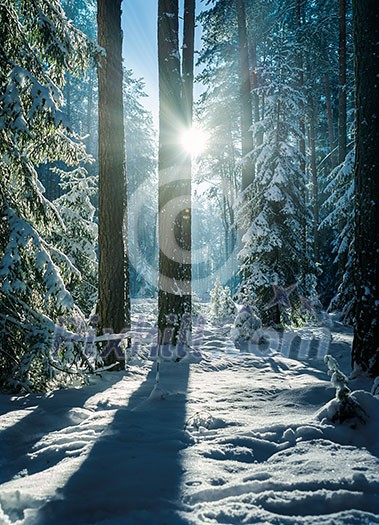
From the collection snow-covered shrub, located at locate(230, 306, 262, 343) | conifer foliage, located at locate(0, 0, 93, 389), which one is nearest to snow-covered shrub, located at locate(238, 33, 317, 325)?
snow-covered shrub, located at locate(230, 306, 262, 343)

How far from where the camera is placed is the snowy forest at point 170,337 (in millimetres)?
1996

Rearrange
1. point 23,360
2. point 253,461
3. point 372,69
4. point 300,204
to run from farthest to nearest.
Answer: point 300,204, point 372,69, point 23,360, point 253,461

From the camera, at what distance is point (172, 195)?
7684mm

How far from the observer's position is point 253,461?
7.81ft

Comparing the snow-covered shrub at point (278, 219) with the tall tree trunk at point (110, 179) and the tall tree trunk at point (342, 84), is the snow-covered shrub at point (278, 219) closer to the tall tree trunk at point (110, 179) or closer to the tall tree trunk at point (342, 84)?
the tall tree trunk at point (342, 84)

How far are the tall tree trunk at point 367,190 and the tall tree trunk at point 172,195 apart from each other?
3806mm

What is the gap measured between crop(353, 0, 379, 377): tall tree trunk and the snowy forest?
0.06 feet

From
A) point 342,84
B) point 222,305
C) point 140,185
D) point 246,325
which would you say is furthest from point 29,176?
point 140,185

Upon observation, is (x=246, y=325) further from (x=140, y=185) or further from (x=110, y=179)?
(x=140, y=185)

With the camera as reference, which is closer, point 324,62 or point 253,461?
point 253,461

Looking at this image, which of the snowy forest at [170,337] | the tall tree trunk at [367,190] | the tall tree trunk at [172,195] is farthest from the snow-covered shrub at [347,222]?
the tall tree trunk at [367,190]

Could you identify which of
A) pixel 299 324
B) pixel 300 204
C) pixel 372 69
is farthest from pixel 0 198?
pixel 299 324

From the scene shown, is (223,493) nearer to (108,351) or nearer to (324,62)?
(108,351)

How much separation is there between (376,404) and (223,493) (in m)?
1.58
